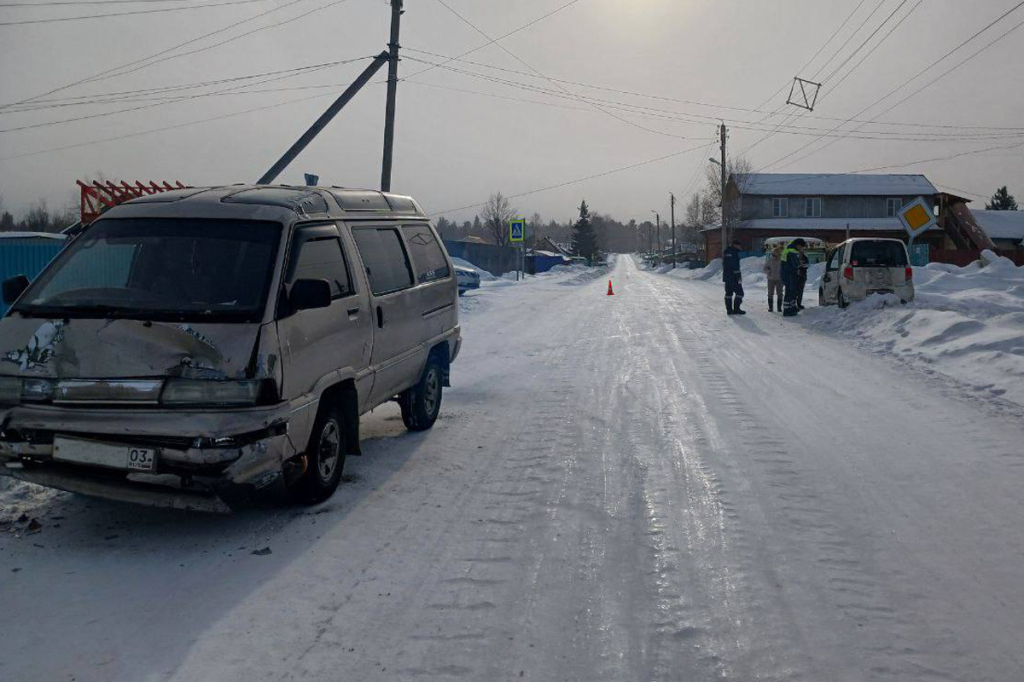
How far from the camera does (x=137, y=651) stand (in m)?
3.44

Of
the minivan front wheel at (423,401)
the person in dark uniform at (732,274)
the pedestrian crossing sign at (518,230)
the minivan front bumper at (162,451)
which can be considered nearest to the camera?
the minivan front bumper at (162,451)

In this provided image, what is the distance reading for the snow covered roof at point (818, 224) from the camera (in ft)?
217

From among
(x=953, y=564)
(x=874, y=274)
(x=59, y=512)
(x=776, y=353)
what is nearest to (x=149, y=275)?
(x=59, y=512)

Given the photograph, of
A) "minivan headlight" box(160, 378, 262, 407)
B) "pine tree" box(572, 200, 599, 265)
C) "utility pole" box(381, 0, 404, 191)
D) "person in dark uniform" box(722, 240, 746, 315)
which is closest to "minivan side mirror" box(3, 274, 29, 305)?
"minivan headlight" box(160, 378, 262, 407)

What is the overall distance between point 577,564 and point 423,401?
345cm

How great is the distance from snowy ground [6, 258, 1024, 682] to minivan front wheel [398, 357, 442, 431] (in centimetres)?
19

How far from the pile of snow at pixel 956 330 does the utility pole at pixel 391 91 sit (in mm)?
10499

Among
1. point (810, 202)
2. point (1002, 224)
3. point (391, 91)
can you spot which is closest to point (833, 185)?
→ point (810, 202)

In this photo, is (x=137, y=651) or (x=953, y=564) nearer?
(x=137, y=651)

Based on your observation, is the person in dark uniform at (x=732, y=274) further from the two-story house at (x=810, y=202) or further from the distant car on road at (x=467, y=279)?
the two-story house at (x=810, y=202)

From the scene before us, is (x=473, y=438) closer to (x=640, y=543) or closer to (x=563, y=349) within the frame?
(x=640, y=543)

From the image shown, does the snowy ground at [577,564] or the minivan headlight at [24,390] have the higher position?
the minivan headlight at [24,390]

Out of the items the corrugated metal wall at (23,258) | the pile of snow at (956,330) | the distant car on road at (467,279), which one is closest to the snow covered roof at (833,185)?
the distant car on road at (467,279)

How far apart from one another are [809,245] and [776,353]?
127 feet
